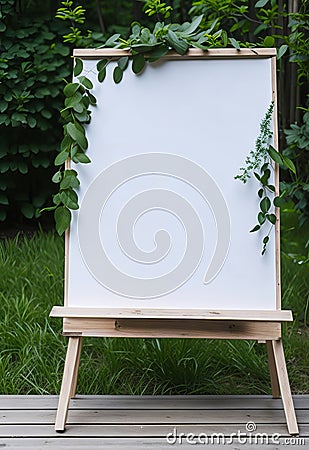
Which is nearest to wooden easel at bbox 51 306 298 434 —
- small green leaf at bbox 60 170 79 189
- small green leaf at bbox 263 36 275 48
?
small green leaf at bbox 60 170 79 189

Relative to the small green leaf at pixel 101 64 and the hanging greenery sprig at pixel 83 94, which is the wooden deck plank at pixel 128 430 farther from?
the small green leaf at pixel 101 64

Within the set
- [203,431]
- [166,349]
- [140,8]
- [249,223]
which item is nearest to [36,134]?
[140,8]

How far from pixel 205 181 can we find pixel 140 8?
2385mm

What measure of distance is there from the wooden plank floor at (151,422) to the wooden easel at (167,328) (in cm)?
7

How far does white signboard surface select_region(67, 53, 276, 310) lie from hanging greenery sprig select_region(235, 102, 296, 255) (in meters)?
0.02

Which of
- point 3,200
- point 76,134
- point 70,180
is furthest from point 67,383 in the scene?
point 3,200

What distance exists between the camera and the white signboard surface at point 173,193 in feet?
6.72

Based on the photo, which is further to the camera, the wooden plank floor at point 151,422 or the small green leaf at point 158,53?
the small green leaf at point 158,53

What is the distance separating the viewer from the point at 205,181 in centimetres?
206

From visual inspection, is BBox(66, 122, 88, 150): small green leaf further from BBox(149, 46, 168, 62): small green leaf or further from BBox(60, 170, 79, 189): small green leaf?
BBox(149, 46, 168, 62): small green leaf

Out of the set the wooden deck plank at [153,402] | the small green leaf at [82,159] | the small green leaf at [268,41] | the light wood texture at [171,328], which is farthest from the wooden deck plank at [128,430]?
the small green leaf at [268,41]

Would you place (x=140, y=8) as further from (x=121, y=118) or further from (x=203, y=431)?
(x=203, y=431)

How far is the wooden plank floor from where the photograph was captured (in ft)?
6.36

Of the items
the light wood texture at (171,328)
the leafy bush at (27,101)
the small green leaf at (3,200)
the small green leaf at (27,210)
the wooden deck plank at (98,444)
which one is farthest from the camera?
the small green leaf at (27,210)
